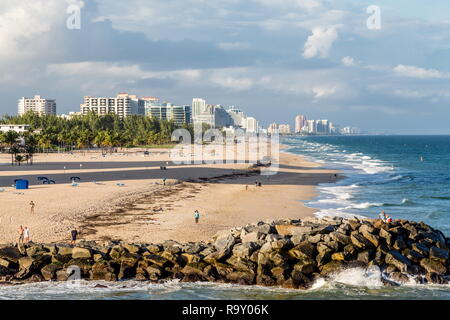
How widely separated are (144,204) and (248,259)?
1756cm

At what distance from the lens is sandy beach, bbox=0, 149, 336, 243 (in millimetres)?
27547

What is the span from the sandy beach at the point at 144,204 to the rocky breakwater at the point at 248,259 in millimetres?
3806

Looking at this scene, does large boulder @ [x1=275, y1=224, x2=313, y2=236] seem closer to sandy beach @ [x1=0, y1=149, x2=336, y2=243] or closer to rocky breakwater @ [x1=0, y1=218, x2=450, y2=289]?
rocky breakwater @ [x1=0, y1=218, x2=450, y2=289]

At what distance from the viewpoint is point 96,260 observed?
20.9 meters

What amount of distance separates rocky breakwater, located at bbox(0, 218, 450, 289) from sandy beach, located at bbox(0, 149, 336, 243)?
12.5ft

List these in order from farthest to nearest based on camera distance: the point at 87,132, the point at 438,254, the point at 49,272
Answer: the point at 87,132 < the point at 438,254 < the point at 49,272

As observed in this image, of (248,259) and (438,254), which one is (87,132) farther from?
Result: (438,254)

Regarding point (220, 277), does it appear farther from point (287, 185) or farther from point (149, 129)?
point (149, 129)

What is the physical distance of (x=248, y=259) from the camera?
21.2m

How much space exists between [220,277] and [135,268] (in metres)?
3.55

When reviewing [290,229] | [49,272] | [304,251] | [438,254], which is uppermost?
[290,229]

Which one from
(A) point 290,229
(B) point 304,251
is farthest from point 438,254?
(A) point 290,229

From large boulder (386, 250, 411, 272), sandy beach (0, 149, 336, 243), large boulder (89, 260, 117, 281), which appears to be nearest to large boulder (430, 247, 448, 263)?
large boulder (386, 250, 411, 272)
